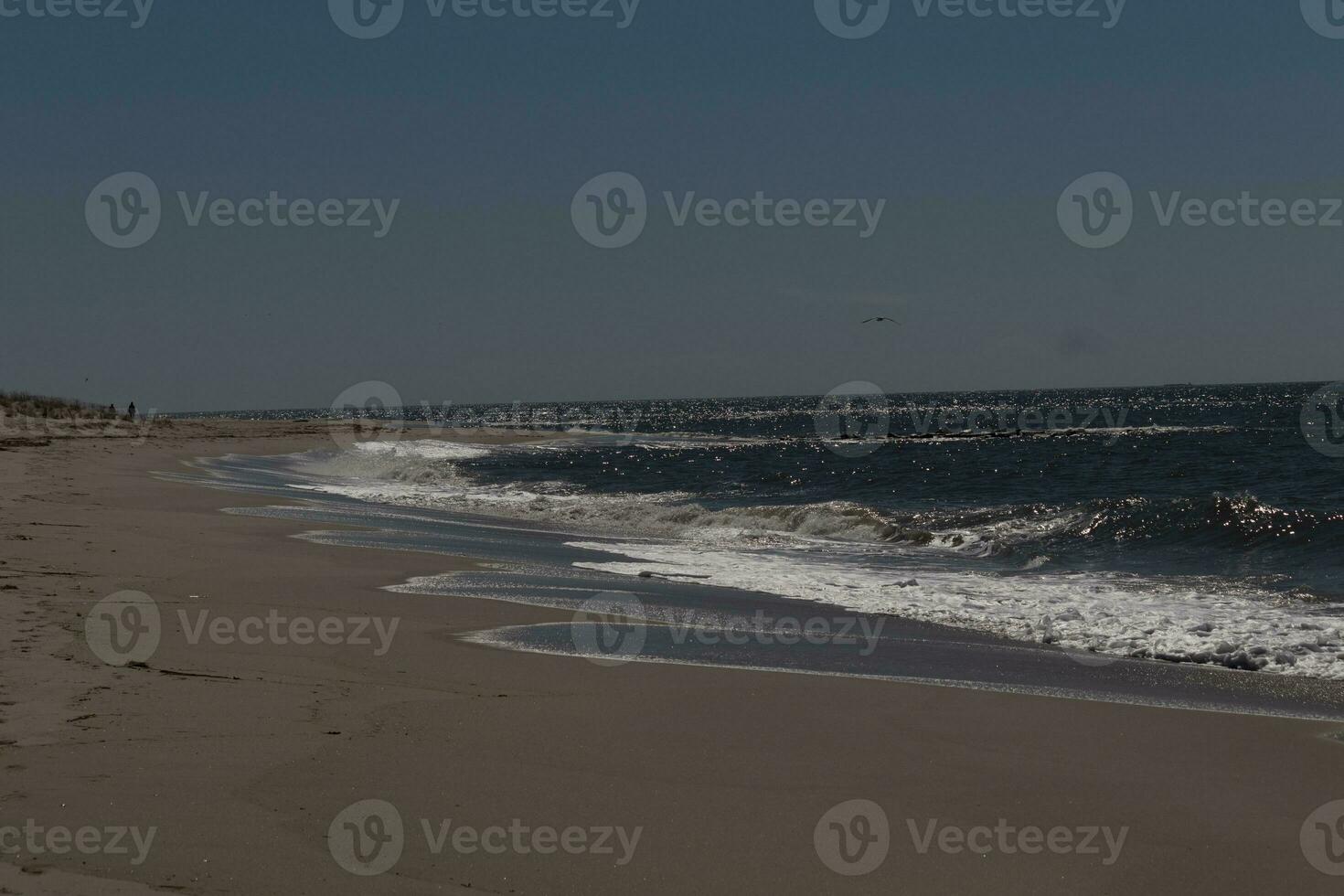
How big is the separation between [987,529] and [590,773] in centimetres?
1550

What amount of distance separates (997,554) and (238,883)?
49.1ft

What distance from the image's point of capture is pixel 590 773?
5414 mm

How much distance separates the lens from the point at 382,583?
11.5m

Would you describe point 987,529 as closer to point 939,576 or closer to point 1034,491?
point 939,576

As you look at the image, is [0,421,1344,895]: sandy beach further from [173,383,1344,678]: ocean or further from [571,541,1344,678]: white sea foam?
[173,383,1344,678]: ocean

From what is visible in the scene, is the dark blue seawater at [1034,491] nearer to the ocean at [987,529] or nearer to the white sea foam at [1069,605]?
the ocean at [987,529]

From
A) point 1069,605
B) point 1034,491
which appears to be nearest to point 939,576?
point 1069,605

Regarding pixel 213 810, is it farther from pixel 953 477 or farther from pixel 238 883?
pixel 953 477

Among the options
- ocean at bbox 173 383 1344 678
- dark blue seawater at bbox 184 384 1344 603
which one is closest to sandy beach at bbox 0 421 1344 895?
ocean at bbox 173 383 1344 678

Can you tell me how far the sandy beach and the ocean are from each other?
3.53 meters

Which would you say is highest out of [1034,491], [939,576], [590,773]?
[1034,491]

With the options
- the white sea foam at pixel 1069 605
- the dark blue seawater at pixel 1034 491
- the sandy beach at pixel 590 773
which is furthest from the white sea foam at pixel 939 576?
the sandy beach at pixel 590 773

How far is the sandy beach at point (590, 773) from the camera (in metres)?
4.32

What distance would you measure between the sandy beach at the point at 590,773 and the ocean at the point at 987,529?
353cm
